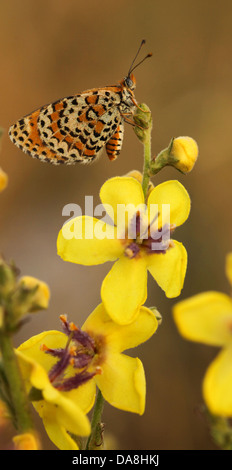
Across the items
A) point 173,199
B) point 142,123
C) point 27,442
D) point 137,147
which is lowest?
point 27,442

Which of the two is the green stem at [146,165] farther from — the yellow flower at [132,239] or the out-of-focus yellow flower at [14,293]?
the out-of-focus yellow flower at [14,293]

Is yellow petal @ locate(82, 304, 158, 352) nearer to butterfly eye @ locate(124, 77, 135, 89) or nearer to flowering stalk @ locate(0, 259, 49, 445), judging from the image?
flowering stalk @ locate(0, 259, 49, 445)

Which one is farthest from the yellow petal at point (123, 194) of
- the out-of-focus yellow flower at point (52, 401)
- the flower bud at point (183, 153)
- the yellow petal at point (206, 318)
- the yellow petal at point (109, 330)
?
the yellow petal at point (206, 318)

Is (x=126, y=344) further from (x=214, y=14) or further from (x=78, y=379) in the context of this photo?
(x=214, y=14)

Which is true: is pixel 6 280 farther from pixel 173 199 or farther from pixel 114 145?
pixel 114 145

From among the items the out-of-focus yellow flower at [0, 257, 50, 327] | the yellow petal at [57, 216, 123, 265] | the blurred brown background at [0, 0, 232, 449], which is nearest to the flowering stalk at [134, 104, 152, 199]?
the yellow petal at [57, 216, 123, 265]

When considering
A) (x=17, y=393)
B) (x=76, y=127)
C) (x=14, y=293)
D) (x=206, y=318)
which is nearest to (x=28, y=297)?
(x=14, y=293)
